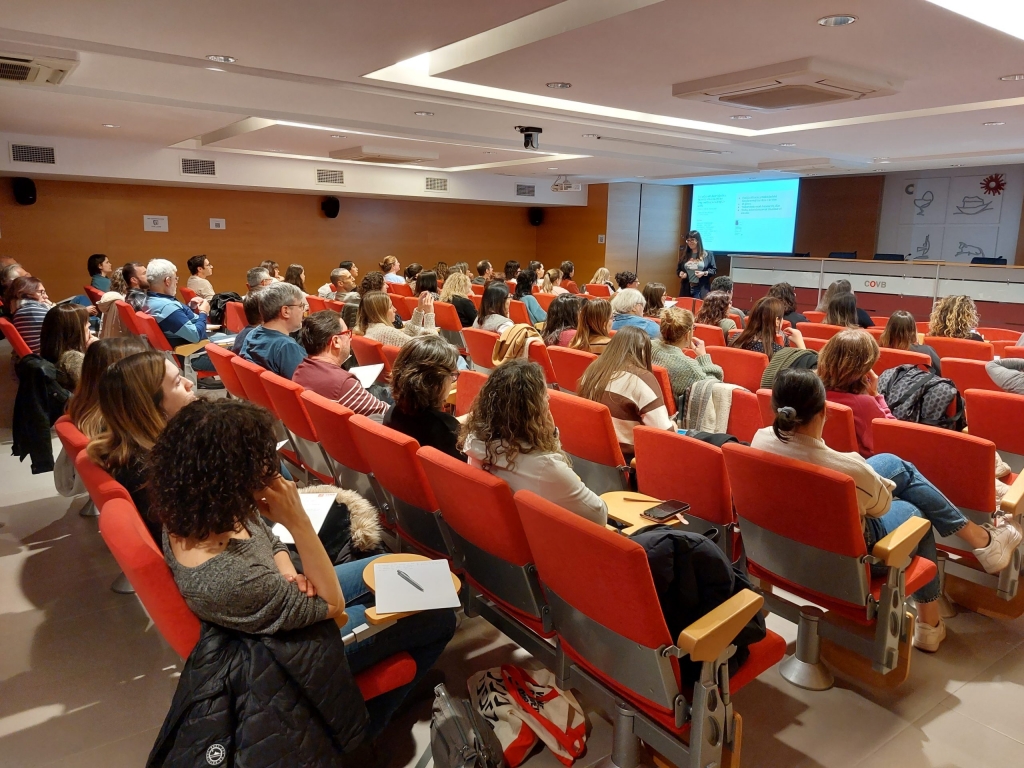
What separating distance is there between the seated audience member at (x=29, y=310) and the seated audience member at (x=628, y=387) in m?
4.22

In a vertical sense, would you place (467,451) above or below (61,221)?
below

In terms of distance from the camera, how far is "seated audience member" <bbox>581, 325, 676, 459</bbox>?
3.44 metres

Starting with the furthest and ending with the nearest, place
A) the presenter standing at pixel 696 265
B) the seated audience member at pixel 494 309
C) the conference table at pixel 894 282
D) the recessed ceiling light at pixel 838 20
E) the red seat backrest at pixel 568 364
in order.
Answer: the presenter standing at pixel 696 265
the conference table at pixel 894 282
the seated audience member at pixel 494 309
the red seat backrest at pixel 568 364
the recessed ceiling light at pixel 838 20

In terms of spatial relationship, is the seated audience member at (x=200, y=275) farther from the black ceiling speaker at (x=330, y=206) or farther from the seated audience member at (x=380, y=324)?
the black ceiling speaker at (x=330, y=206)

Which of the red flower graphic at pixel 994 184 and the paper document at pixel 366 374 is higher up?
the red flower graphic at pixel 994 184

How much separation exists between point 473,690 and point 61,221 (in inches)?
441

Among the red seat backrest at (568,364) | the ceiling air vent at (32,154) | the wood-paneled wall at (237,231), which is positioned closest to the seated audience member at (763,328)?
the red seat backrest at (568,364)

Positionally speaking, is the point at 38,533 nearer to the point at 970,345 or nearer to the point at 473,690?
the point at 473,690

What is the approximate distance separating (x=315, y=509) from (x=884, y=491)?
196 centimetres

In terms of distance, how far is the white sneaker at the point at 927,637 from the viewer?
277 cm

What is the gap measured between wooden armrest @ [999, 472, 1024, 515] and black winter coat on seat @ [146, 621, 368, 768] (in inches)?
105

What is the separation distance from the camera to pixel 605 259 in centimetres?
1478

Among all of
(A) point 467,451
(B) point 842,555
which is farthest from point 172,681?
(B) point 842,555

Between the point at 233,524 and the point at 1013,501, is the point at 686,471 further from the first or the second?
the point at 233,524
